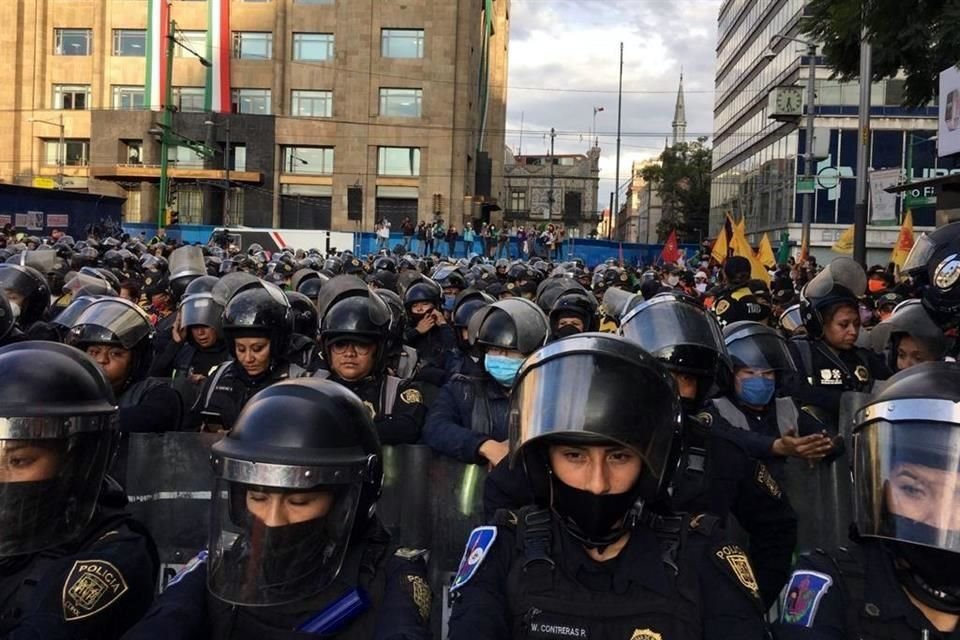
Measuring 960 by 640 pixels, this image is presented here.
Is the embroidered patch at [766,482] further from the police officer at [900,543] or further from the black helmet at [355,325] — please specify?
→ the black helmet at [355,325]

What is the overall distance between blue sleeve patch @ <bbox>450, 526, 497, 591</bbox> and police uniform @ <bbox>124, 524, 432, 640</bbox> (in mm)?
171

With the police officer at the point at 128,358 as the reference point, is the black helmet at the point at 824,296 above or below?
above

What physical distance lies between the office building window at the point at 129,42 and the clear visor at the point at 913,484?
181ft

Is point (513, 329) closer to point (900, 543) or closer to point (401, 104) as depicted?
point (900, 543)

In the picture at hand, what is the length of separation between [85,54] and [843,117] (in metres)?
40.3

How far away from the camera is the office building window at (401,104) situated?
4938 cm

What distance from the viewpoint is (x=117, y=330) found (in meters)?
4.99

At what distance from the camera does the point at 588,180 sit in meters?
109

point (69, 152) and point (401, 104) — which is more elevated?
point (401, 104)

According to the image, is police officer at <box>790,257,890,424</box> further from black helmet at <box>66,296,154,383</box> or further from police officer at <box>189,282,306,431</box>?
black helmet at <box>66,296,154,383</box>

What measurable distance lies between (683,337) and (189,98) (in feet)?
173

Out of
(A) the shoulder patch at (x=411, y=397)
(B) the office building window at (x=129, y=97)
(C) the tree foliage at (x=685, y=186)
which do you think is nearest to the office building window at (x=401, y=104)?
(B) the office building window at (x=129, y=97)

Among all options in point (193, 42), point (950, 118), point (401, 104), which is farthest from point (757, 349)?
point (193, 42)

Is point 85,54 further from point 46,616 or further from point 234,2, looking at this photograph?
point 46,616
